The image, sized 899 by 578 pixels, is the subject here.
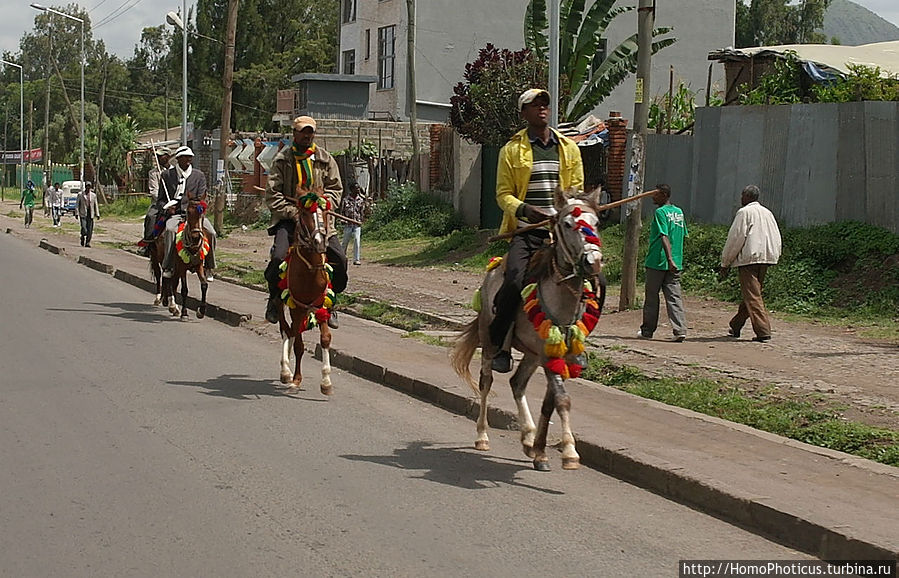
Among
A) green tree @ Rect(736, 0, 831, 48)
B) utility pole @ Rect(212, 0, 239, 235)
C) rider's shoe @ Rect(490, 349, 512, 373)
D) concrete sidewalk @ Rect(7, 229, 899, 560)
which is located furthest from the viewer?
green tree @ Rect(736, 0, 831, 48)

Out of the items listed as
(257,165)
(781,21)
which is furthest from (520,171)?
(781,21)

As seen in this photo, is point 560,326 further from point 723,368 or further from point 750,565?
point 723,368

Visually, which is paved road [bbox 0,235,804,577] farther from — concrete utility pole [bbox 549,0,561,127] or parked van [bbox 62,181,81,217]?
parked van [bbox 62,181,81,217]

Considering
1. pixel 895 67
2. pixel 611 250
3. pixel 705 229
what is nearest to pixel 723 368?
pixel 705 229

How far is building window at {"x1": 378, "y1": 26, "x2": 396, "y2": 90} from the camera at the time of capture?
1966 inches

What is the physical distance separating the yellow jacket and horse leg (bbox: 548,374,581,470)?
1261mm

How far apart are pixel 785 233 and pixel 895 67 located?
316 inches

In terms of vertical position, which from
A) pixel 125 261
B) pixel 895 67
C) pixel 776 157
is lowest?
pixel 125 261

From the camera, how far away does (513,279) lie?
820 cm

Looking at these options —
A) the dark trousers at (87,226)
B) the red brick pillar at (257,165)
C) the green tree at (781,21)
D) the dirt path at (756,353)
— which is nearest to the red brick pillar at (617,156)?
the dirt path at (756,353)

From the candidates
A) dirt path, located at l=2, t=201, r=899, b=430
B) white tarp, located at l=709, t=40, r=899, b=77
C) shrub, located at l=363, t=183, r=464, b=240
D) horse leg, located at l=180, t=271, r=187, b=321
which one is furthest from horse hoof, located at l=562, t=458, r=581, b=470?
shrub, located at l=363, t=183, r=464, b=240

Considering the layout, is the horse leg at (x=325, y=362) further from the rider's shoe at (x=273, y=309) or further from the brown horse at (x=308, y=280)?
the rider's shoe at (x=273, y=309)

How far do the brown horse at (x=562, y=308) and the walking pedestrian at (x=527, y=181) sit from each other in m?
0.14

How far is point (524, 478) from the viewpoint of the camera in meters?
8.05
